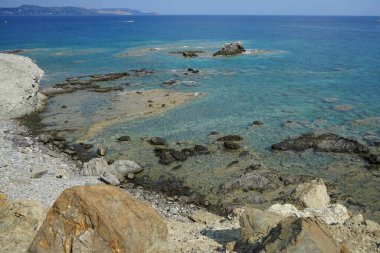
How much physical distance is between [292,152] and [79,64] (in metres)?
50.1

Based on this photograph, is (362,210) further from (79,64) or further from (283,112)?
(79,64)

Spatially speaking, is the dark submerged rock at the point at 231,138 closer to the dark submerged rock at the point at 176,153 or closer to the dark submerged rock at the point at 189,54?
the dark submerged rock at the point at 176,153

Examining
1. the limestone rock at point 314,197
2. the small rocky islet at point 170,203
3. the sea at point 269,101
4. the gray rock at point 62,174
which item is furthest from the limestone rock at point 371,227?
the gray rock at point 62,174

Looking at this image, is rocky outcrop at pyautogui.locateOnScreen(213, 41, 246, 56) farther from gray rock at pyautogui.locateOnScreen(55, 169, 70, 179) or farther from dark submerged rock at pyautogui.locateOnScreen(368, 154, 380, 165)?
gray rock at pyautogui.locateOnScreen(55, 169, 70, 179)

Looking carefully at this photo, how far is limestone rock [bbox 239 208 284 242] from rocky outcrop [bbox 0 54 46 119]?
2912 cm

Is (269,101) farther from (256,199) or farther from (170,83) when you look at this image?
(256,199)

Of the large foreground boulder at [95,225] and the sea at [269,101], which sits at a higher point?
the large foreground boulder at [95,225]

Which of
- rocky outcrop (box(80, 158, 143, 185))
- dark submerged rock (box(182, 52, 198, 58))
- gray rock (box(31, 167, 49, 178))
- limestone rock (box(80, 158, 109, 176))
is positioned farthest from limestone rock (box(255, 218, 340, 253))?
dark submerged rock (box(182, 52, 198, 58))

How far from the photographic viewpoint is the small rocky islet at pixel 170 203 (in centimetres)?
1041

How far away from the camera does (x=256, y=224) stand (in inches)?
481

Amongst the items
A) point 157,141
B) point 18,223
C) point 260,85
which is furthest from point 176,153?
point 260,85

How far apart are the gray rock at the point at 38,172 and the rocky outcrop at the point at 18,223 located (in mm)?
8364

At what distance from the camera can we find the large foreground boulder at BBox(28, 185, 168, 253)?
10.3 meters

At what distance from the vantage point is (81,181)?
71.9 feet
